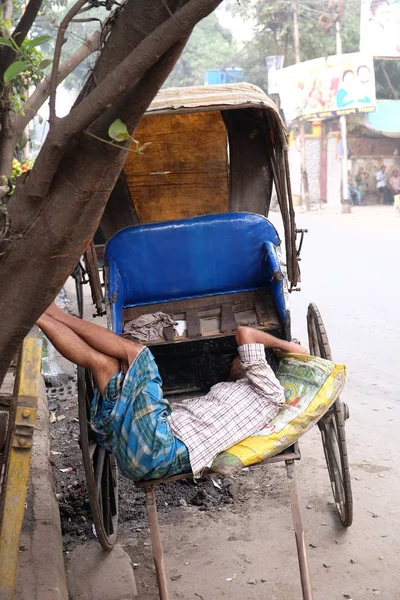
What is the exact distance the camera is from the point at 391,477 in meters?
4.64

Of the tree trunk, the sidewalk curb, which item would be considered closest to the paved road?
the sidewalk curb

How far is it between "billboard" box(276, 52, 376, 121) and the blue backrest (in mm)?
23868

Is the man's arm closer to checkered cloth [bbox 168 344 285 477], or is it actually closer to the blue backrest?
checkered cloth [bbox 168 344 285 477]

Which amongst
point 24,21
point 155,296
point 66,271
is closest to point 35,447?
point 155,296

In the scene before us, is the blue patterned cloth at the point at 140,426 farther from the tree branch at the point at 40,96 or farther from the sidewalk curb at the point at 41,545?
the tree branch at the point at 40,96

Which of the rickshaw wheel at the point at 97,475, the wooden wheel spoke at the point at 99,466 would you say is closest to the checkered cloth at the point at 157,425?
the rickshaw wheel at the point at 97,475

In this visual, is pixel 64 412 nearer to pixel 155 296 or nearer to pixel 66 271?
pixel 155 296

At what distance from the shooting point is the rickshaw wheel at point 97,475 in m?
3.39

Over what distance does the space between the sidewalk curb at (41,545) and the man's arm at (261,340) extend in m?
1.24

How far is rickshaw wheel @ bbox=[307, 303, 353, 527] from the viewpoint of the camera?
367 centimetres

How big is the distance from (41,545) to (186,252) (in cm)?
235

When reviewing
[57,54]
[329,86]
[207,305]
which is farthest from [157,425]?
[329,86]

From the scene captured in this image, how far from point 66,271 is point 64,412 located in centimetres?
459

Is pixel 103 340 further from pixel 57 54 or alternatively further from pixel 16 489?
pixel 57 54
